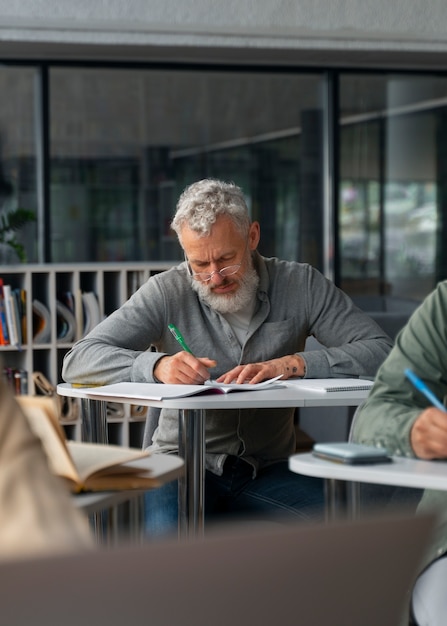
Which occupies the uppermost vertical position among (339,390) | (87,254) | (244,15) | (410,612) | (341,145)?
(244,15)

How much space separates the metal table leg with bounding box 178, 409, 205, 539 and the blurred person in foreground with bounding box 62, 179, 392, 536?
183 millimetres

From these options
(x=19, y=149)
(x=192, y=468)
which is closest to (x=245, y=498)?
(x=192, y=468)

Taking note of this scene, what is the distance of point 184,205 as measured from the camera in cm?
328

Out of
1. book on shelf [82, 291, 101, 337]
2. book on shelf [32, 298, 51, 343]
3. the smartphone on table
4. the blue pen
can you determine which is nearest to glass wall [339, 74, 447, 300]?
book on shelf [82, 291, 101, 337]

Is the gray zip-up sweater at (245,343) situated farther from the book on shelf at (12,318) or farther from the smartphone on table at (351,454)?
the book on shelf at (12,318)

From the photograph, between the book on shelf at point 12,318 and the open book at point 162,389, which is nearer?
the open book at point 162,389

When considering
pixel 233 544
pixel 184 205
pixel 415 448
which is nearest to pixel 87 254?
pixel 184 205

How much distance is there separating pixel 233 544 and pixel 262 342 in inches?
103

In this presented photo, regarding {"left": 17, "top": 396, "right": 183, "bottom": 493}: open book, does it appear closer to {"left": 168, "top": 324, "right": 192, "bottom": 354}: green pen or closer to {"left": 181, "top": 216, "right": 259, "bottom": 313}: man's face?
{"left": 168, "top": 324, "right": 192, "bottom": 354}: green pen

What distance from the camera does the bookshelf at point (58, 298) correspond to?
555 cm

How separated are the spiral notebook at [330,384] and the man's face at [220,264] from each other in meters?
0.33

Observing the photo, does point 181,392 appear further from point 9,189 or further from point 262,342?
point 9,189

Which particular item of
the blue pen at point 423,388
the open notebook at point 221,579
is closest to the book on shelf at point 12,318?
the blue pen at point 423,388

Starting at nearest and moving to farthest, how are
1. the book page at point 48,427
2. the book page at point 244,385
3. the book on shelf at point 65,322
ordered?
the book page at point 48,427 → the book page at point 244,385 → the book on shelf at point 65,322
